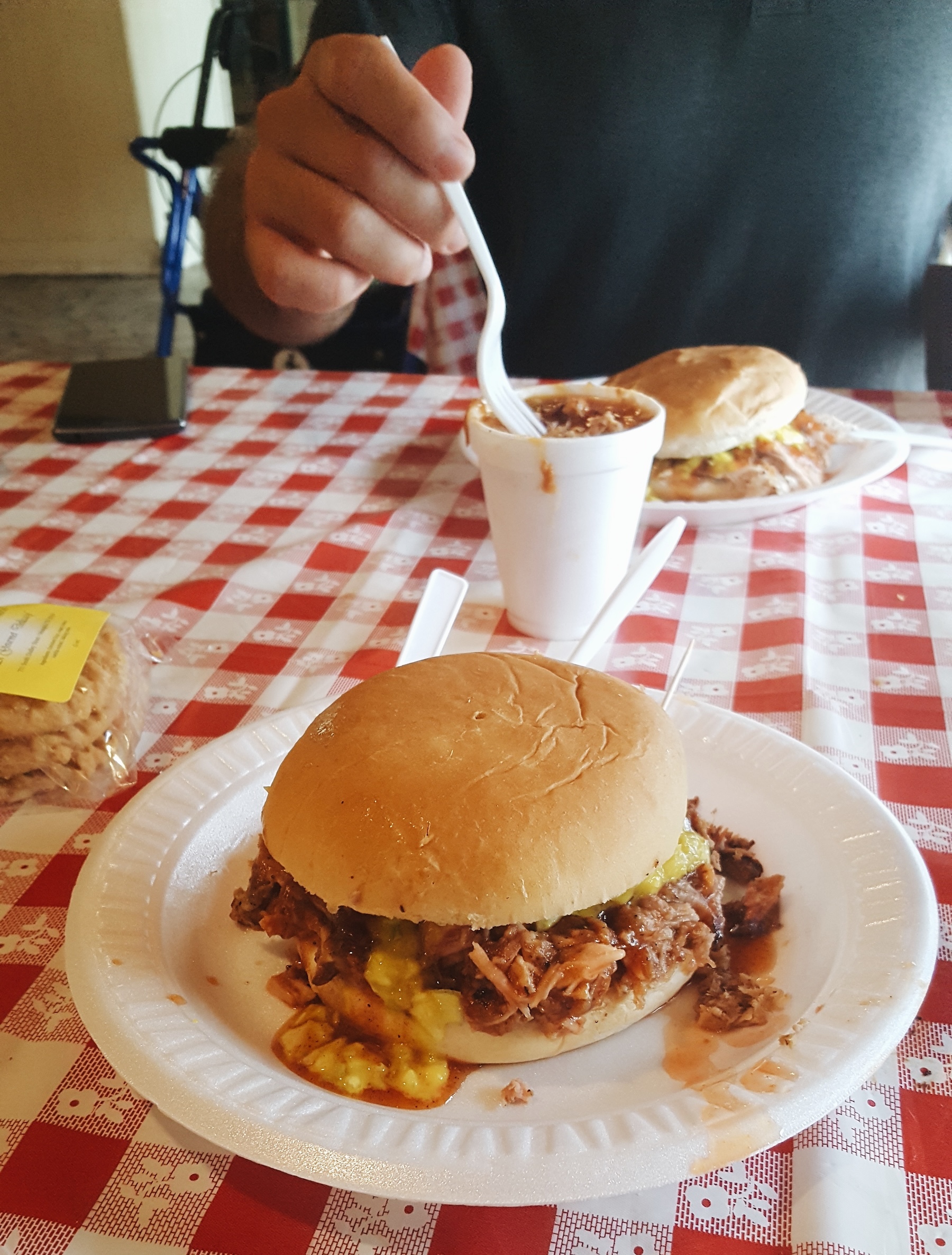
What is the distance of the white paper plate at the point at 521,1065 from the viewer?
1.71 feet

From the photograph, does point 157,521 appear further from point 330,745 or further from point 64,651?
point 330,745

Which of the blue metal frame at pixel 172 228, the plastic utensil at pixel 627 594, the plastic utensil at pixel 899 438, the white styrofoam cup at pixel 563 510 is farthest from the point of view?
the blue metal frame at pixel 172 228

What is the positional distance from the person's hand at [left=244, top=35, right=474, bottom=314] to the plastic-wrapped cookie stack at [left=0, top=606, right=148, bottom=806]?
783 millimetres

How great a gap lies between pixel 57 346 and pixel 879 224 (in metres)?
2.07

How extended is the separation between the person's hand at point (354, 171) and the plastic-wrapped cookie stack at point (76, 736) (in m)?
0.78

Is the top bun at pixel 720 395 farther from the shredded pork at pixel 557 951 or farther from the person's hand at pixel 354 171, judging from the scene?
the shredded pork at pixel 557 951

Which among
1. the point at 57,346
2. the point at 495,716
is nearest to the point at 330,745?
the point at 495,716

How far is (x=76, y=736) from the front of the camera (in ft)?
3.18

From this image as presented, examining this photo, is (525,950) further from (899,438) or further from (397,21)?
(397,21)

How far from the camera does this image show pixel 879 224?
2314 mm

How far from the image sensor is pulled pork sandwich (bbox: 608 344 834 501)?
161cm

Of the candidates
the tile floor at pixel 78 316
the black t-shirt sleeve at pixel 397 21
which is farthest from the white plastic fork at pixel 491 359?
the tile floor at pixel 78 316

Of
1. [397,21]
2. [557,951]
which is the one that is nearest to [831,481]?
[557,951]

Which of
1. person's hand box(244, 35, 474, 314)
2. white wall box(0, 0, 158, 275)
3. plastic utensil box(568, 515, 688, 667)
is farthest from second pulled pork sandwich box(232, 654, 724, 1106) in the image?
white wall box(0, 0, 158, 275)
